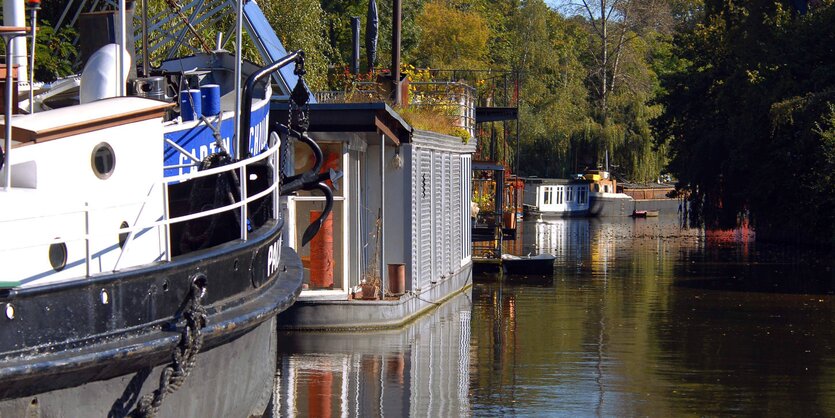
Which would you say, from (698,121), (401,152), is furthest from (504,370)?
(698,121)

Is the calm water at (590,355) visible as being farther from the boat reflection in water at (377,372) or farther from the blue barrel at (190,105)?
the blue barrel at (190,105)

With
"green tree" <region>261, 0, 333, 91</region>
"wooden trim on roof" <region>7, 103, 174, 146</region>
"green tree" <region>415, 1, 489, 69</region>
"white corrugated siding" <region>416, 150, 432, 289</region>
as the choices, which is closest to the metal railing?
"white corrugated siding" <region>416, 150, 432, 289</region>

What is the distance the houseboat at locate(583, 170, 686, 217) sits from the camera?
228ft

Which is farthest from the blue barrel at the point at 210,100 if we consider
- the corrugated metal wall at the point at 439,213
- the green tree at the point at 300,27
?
the green tree at the point at 300,27

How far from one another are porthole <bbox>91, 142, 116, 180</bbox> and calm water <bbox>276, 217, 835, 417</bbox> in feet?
16.4

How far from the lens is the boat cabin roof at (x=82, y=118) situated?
6816 millimetres

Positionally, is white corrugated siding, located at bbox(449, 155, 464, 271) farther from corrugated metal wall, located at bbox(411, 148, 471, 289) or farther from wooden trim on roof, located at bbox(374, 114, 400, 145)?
wooden trim on roof, located at bbox(374, 114, 400, 145)

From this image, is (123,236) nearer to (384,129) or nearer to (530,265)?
(384,129)

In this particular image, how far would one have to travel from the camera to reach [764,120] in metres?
34.8

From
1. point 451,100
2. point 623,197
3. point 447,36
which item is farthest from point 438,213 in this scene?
point 623,197

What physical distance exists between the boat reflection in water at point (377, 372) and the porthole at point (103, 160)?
16.3ft

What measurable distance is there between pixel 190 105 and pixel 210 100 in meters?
0.17

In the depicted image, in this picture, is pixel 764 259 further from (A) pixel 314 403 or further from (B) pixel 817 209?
(A) pixel 314 403

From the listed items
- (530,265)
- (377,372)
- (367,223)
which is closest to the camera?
(377,372)
